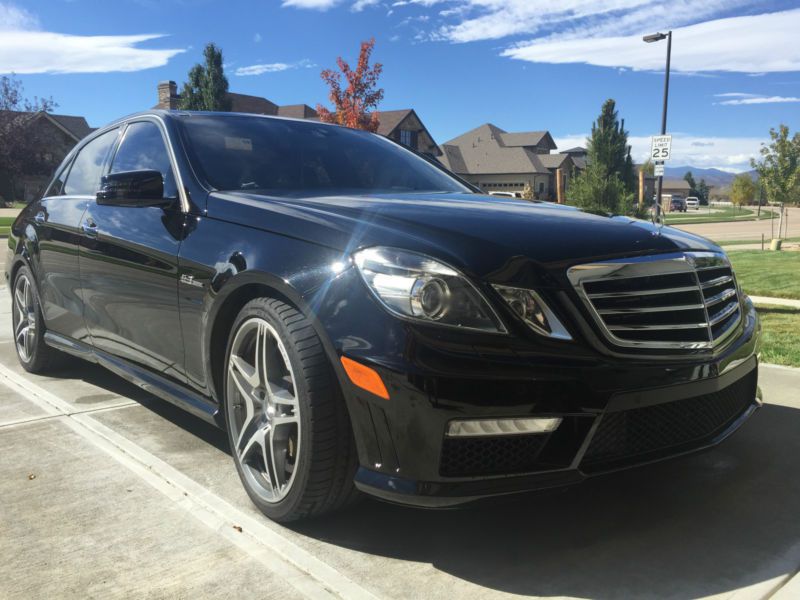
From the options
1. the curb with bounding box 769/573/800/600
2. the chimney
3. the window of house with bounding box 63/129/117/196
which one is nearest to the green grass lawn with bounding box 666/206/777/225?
the chimney

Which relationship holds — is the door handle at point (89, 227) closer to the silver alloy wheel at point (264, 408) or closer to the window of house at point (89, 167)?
the window of house at point (89, 167)

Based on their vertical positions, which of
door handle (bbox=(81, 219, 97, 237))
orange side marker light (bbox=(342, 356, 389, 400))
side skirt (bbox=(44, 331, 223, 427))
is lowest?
side skirt (bbox=(44, 331, 223, 427))

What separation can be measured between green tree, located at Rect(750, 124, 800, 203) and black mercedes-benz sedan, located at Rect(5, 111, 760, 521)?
26043 millimetres

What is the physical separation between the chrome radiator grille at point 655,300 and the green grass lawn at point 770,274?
624 centimetres

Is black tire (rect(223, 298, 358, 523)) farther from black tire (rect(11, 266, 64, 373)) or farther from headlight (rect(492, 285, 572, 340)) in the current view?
black tire (rect(11, 266, 64, 373))

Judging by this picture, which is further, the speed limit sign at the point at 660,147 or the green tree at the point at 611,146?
the green tree at the point at 611,146

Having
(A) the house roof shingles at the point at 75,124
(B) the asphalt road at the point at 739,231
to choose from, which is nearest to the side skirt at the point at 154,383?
(B) the asphalt road at the point at 739,231

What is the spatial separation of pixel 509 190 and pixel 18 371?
68.3m

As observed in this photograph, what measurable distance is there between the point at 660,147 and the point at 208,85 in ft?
122

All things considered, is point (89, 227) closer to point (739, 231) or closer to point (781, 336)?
point (781, 336)

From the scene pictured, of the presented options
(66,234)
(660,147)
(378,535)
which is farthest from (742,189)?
(378,535)

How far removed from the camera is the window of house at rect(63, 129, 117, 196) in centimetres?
436

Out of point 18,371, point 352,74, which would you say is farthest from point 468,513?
point 352,74

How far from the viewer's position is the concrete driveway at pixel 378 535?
232 centimetres
